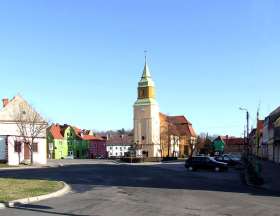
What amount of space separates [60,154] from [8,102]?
216ft

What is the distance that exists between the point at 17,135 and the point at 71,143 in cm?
7750

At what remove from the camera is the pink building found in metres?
158

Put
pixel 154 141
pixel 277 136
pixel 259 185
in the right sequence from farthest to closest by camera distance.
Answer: pixel 154 141 < pixel 277 136 < pixel 259 185

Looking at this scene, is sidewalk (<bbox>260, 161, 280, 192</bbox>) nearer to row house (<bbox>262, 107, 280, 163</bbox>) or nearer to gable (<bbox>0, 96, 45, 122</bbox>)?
row house (<bbox>262, 107, 280, 163</bbox>)

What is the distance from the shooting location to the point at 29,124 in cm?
7150

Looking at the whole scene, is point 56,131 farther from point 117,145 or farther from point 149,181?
point 149,181

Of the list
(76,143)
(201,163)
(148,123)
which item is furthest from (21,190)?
(76,143)

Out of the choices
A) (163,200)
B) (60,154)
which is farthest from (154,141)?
(163,200)

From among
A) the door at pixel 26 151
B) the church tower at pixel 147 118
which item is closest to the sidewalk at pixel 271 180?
the door at pixel 26 151

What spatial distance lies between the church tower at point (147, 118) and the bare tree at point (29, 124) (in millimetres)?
46719

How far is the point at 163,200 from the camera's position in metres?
19.7

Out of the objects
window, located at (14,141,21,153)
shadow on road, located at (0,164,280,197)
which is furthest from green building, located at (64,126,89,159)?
shadow on road, located at (0,164,280,197)

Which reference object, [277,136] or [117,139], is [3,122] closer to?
[277,136]

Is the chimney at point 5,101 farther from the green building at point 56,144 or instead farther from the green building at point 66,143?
the green building at point 66,143
